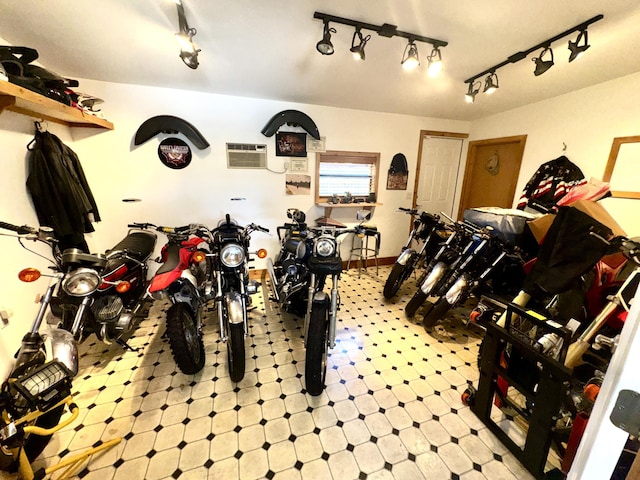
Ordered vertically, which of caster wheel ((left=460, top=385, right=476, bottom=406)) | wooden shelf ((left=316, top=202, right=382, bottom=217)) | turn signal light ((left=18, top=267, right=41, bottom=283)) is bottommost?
caster wheel ((left=460, top=385, right=476, bottom=406))

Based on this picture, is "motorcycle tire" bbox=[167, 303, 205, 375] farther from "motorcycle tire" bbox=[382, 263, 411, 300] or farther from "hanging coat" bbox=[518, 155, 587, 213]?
"hanging coat" bbox=[518, 155, 587, 213]

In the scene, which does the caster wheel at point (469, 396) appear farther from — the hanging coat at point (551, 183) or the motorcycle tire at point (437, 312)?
the hanging coat at point (551, 183)

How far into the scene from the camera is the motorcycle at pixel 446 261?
2439 mm

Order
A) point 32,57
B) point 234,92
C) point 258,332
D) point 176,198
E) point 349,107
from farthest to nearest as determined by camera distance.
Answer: point 349,107 → point 176,198 → point 234,92 → point 258,332 → point 32,57

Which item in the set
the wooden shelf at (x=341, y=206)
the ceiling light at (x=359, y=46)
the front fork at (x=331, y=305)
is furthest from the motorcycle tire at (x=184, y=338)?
the wooden shelf at (x=341, y=206)

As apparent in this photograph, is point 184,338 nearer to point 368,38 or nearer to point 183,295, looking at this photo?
point 183,295

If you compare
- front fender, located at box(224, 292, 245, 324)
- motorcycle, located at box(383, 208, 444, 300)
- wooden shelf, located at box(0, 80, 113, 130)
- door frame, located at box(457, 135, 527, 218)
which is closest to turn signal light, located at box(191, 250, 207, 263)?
front fender, located at box(224, 292, 245, 324)

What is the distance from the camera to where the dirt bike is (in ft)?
5.46

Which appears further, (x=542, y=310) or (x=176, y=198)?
(x=176, y=198)

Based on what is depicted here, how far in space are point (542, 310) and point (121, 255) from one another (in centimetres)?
310

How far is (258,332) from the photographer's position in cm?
242

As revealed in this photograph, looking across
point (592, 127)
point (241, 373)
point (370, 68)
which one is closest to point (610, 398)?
point (241, 373)

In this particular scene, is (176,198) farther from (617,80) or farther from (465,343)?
(617,80)

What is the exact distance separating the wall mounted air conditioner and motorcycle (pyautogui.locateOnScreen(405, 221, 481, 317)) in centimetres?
242
